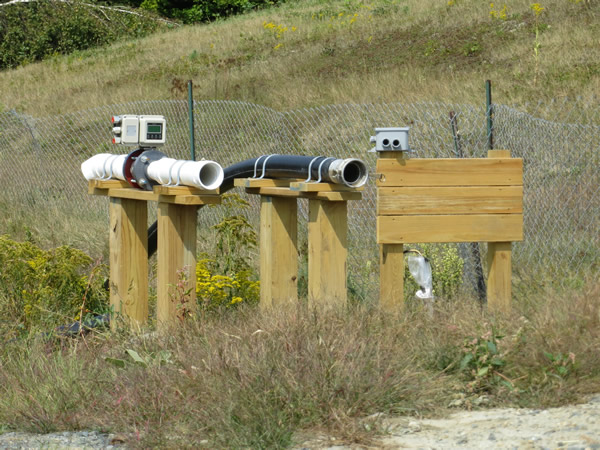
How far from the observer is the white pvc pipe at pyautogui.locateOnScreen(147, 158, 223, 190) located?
545 cm

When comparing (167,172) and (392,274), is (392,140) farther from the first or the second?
(167,172)

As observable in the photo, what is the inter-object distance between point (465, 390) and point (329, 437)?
846 mm

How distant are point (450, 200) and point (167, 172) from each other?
1.89m

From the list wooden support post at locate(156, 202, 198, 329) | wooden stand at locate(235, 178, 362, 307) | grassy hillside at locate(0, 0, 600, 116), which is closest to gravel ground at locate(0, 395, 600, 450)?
wooden stand at locate(235, 178, 362, 307)

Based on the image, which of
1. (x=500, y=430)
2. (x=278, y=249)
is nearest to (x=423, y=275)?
(x=278, y=249)

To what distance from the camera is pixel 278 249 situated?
577cm

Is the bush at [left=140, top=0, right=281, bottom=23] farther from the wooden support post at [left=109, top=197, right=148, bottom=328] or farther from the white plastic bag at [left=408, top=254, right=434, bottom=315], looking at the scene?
the white plastic bag at [left=408, top=254, right=434, bottom=315]

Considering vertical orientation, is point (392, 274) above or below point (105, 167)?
below

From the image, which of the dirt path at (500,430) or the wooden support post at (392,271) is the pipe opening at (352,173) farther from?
the dirt path at (500,430)

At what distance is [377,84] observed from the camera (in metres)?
15.5

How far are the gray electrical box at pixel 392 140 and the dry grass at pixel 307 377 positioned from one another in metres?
1.16

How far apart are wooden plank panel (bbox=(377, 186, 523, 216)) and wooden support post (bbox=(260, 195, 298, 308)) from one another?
749mm

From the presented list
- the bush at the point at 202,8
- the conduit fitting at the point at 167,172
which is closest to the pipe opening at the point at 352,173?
the conduit fitting at the point at 167,172

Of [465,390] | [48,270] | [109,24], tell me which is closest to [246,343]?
[465,390]
